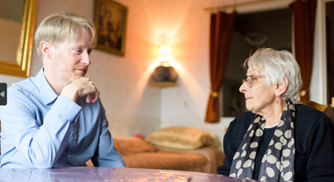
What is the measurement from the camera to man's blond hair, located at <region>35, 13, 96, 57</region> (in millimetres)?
1334

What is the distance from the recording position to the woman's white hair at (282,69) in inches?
63.4

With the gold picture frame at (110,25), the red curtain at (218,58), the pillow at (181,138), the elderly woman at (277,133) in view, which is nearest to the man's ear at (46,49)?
the elderly woman at (277,133)

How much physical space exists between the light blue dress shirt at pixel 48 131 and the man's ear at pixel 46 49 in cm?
10

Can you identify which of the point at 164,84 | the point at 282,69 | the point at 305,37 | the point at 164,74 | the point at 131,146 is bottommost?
the point at 131,146

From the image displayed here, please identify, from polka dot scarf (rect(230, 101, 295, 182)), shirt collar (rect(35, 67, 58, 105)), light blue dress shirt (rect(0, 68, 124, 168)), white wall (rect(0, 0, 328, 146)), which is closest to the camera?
light blue dress shirt (rect(0, 68, 124, 168))

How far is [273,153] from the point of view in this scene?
58.4 inches

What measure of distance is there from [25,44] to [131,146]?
5.48 feet

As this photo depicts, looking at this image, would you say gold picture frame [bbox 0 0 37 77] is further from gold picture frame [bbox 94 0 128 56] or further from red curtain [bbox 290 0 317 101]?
red curtain [bbox 290 0 317 101]

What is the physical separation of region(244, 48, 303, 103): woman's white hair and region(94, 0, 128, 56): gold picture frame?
8.93 feet

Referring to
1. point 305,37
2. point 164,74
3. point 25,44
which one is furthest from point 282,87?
point 164,74

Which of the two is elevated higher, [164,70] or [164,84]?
[164,70]

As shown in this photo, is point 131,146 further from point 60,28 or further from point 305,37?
point 305,37

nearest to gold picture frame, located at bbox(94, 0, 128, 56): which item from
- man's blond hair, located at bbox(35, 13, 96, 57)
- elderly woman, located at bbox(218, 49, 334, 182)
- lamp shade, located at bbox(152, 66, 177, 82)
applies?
lamp shade, located at bbox(152, 66, 177, 82)

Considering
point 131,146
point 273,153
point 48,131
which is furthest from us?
point 131,146
